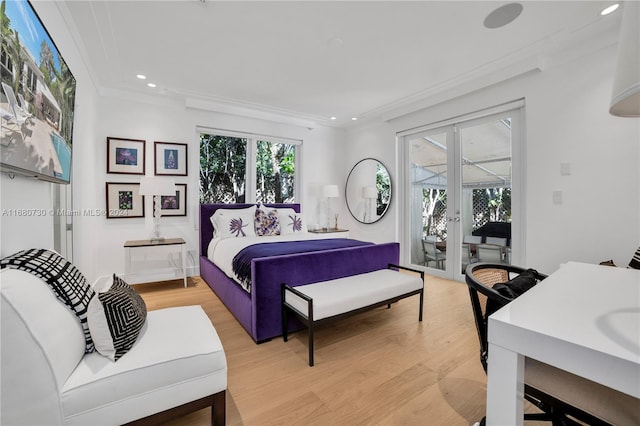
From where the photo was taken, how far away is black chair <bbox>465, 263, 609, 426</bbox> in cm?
88

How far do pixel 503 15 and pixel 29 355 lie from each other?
11.7ft

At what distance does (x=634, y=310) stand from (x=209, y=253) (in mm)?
3880

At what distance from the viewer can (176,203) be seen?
4.06 meters

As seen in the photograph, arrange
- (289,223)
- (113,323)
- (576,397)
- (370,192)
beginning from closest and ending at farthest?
(576,397) < (113,323) < (289,223) < (370,192)

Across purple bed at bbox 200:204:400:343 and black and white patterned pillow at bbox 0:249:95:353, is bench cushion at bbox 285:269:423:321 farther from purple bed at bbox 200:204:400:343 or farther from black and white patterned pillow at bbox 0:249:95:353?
black and white patterned pillow at bbox 0:249:95:353

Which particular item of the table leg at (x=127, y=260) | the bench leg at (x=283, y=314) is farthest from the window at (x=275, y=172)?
the bench leg at (x=283, y=314)

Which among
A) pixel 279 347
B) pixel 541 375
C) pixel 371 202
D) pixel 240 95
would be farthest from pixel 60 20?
pixel 371 202

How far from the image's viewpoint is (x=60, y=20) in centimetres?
220

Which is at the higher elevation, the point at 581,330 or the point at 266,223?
the point at 266,223

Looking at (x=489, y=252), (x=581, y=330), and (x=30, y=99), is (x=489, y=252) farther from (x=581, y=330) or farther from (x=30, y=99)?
(x=30, y=99)

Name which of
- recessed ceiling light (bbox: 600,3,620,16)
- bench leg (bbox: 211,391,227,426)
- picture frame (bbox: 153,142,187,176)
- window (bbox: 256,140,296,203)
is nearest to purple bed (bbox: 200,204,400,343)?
bench leg (bbox: 211,391,227,426)

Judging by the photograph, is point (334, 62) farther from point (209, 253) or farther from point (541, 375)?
point (541, 375)

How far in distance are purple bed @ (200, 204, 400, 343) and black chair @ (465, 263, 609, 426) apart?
131 centimetres

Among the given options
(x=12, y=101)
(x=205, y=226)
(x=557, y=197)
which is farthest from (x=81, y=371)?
(x=557, y=197)
